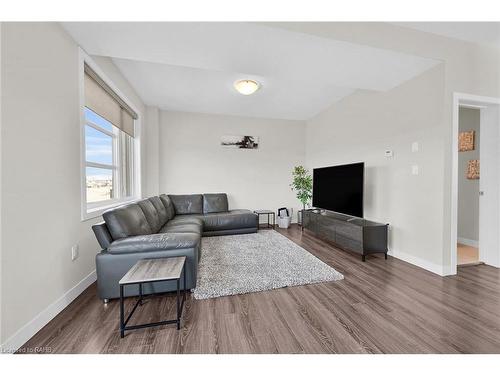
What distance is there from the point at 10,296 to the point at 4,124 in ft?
3.53

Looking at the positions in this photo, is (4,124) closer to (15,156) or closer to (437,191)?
(15,156)

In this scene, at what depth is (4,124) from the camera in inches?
50.4

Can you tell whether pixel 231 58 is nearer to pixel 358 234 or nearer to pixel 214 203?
pixel 358 234

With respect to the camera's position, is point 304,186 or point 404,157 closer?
point 404,157

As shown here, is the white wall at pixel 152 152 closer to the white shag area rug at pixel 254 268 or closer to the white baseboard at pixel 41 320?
the white shag area rug at pixel 254 268

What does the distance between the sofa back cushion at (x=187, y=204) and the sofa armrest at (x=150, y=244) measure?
244 centimetres

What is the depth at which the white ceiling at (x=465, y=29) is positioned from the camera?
2.13 meters

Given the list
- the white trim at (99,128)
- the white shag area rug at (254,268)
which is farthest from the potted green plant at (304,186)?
the white trim at (99,128)

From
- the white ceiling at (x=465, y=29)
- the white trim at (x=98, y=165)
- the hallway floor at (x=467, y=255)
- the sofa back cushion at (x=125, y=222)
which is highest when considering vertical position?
the white ceiling at (x=465, y=29)

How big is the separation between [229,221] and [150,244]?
2191 millimetres

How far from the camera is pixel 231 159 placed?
499 centimetres

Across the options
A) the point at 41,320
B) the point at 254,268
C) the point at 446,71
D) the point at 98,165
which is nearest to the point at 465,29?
the point at 446,71

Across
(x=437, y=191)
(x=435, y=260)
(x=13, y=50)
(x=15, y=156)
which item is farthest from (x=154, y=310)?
(x=437, y=191)

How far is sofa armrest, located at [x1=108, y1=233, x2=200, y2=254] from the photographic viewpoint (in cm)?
184
